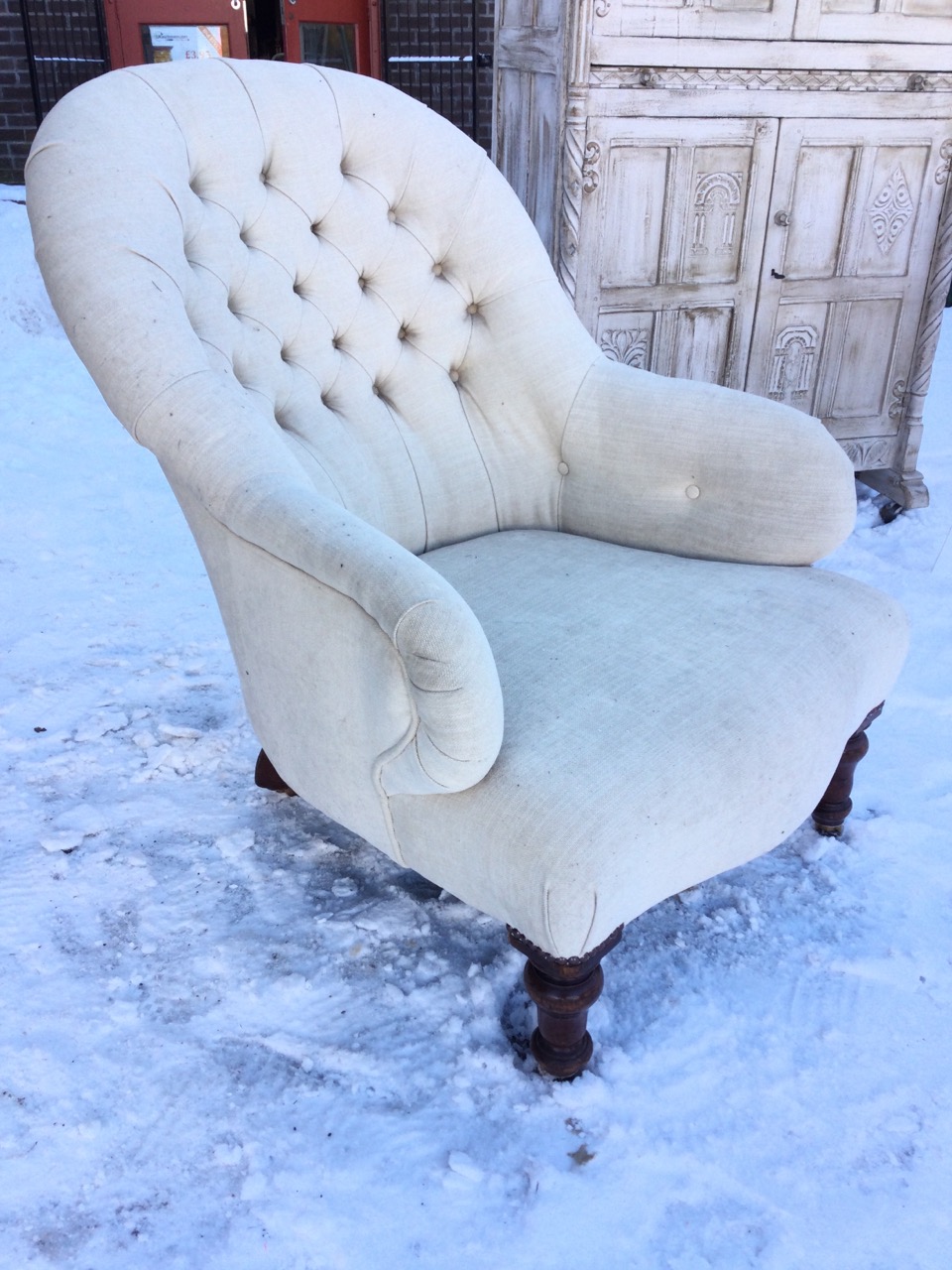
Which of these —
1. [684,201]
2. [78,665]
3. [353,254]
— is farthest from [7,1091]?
[684,201]

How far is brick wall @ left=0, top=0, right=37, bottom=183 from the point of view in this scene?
5.04 metres

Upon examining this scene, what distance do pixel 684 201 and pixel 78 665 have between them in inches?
66.8

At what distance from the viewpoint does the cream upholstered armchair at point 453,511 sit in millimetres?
1073

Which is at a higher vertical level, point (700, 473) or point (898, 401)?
point (700, 473)

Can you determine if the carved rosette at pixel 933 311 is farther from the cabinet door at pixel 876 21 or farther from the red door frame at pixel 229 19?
the red door frame at pixel 229 19

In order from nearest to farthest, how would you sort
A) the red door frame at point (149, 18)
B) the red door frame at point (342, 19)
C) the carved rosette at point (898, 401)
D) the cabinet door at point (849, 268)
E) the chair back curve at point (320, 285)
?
the chair back curve at point (320, 285), the cabinet door at point (849, 268), the carved rosette at point (898, 401), the red door frame at point (149, 18), the red door frame at point (342, 19)

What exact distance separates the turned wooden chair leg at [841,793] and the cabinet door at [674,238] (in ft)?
4.30

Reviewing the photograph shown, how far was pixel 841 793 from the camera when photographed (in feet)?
5.20

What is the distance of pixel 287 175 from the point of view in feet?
4.86

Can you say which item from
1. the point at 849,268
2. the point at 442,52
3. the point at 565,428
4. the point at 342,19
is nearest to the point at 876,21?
the point at 849,268

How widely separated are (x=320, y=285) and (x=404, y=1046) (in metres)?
1.04

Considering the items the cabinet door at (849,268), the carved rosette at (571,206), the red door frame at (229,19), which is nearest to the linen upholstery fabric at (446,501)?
the carved rosette at (571,206)

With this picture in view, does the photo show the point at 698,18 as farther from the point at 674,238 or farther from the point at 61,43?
the point at 61,43

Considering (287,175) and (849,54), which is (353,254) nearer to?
(287,175)
